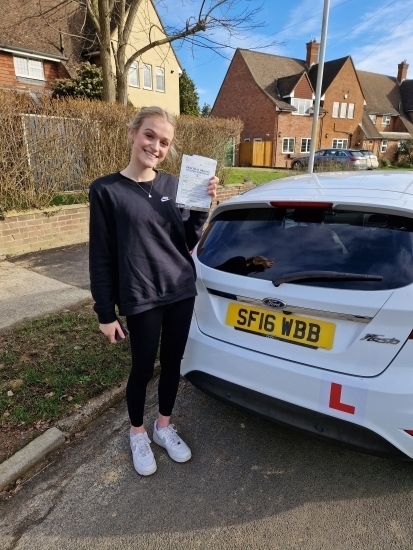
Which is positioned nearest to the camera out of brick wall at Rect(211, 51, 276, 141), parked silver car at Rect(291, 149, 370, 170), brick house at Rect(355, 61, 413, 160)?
parked silver car at Rect(291, 149, 370, 170)

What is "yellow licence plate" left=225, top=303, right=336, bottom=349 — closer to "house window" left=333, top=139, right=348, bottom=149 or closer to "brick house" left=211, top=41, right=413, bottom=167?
"brick house" left=211, top=41, right=413, bottom=167

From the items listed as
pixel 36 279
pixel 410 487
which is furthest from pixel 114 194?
pixel 36 279

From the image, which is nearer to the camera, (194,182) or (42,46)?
(194,182)

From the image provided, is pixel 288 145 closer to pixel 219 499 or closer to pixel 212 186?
pixel 212 186

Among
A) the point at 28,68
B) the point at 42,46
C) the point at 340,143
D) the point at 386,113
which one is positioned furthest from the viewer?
the point at 386,113

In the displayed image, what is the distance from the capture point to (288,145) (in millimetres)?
33000

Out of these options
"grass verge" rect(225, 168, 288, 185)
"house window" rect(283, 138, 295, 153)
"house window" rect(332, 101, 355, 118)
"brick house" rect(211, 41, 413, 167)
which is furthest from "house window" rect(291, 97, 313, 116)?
"grass verge" rect(225, 168, 288, 185)

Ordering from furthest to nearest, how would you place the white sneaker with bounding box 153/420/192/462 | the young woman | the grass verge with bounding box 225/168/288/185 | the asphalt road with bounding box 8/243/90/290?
the grass verge with bounding box 225/168/288/185
the asphalt road with bounding box 8/243/90/290
the white sneaker with bounding box 153/420/192/462
the young woman

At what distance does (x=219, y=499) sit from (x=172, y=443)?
0.45 metres

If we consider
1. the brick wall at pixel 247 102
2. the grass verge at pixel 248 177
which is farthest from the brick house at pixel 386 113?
the grass verge at pixel 248 177

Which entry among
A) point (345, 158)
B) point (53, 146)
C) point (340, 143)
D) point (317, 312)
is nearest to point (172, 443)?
point (317, 312)

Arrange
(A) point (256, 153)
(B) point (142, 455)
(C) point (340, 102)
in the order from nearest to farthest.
Result: 1. (B) point (142, 455)
2. (A) point (256, 153)
3. (C) point (340, 102)

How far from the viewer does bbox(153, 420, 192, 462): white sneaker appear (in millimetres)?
2338

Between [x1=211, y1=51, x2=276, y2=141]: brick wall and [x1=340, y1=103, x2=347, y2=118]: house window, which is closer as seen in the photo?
[x1=211, y1=51, x2=276, y2=141]: brick wall
